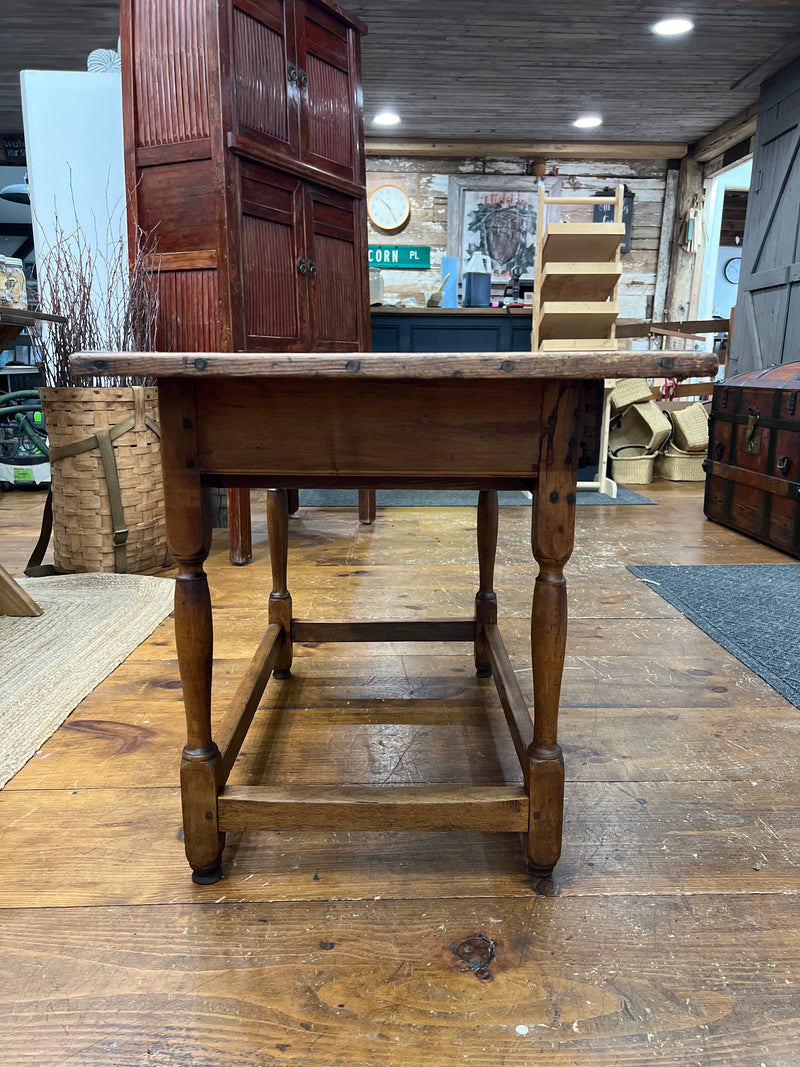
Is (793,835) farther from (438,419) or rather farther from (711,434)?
(711,434)

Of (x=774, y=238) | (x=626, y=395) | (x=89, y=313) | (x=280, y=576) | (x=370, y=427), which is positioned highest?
(x=774, y=238)

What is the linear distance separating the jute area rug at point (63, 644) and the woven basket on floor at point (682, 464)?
10.6 ft

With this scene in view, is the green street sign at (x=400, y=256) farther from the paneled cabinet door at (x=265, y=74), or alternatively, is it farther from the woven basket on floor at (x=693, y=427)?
the paneled cabinet door at (x=265, y=74)

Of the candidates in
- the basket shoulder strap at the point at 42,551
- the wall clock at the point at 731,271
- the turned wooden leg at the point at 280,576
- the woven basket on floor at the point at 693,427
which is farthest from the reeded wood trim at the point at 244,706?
the wall clock at the point at 731,271

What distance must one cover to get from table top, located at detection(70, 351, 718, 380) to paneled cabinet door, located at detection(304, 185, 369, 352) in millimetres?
2029

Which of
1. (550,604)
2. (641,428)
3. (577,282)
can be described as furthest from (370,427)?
(641,428)

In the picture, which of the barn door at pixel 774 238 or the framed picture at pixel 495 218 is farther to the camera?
the framed picture at pixel 495 218

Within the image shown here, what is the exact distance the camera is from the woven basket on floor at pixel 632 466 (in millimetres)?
4074

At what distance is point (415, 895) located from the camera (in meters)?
0.85

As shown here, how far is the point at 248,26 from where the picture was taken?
2.21 metres

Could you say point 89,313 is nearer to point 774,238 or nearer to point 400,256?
point 774,238

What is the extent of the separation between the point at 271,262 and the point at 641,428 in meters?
2.60

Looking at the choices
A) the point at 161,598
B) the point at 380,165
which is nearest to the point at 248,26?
the point at 161,598

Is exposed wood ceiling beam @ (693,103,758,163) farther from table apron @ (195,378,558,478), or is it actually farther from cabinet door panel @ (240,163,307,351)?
table apron @ (195,378,558,478)
